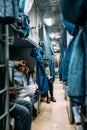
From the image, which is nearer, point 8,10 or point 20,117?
point 8,10

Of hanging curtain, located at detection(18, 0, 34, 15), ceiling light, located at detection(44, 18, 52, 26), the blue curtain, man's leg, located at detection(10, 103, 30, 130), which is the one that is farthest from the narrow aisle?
ceiling light, located at detection(44, 18, 52, 26)

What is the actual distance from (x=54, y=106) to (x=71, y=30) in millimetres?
3894

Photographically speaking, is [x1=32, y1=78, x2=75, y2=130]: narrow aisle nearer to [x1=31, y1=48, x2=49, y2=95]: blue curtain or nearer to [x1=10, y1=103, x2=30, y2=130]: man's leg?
[x1=31, y1=48, x2=49, y2=95]: blue curtain

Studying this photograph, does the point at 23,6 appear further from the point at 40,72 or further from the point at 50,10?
the point at 50,10

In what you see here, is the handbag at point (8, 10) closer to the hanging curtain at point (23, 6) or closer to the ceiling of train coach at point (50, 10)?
the hanging curtain at point (23, 6)

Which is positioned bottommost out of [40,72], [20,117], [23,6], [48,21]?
[20,117]

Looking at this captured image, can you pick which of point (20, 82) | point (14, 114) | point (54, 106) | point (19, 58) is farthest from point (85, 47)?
point (54, 106)

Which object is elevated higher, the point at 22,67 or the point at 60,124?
the point at 22,67

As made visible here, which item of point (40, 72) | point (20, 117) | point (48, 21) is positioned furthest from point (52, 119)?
point (48, 21)

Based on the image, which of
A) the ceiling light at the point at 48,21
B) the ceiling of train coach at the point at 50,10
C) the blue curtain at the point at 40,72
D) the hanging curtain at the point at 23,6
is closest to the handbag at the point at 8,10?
the hanging curtain at the point at 23,6

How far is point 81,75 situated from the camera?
3.83 ft

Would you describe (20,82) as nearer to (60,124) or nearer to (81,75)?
(60,124)

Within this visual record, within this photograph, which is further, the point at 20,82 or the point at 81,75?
the point at 20,82

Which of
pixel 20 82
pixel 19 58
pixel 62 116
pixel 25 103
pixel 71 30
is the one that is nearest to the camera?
pixel 71 30
